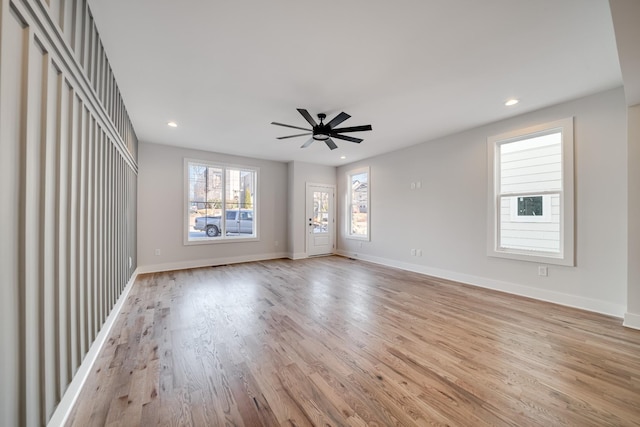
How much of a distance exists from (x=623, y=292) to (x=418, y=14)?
3842mm

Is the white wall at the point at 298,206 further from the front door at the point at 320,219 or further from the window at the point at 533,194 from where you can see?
the window at the point at 533,194

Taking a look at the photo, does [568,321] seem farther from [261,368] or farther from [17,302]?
[17,302]

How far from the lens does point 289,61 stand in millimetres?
2379

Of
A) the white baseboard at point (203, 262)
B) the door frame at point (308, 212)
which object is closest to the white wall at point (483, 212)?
the door frame at point (308, 212)

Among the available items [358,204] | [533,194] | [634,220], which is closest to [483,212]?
[533,194]

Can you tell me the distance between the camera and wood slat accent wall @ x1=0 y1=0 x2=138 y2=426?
98 centimetres

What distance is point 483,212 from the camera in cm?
411

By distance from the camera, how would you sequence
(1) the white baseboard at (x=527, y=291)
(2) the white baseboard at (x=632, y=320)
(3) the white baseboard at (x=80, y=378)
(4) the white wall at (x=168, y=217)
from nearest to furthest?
(3) the white baseboard at (x=80, y=378) → (2) the white baseboard at (x=632, y=320) → (1) the white baseboard at (x=527, y=291) → (4) the white wall at (x=168, y=217)

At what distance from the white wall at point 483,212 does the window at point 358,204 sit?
0.22 metres

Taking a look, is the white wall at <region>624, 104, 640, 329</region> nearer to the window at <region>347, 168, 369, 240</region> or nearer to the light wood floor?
the light wood floor

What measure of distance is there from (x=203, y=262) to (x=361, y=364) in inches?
187

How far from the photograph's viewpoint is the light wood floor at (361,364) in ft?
4.92

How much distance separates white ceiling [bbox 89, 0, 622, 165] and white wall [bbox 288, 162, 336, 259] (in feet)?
9.13

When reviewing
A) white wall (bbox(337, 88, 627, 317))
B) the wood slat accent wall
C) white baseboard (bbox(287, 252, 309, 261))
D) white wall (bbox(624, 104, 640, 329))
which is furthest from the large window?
white wall (bbox(624, 104, 640, 329))
